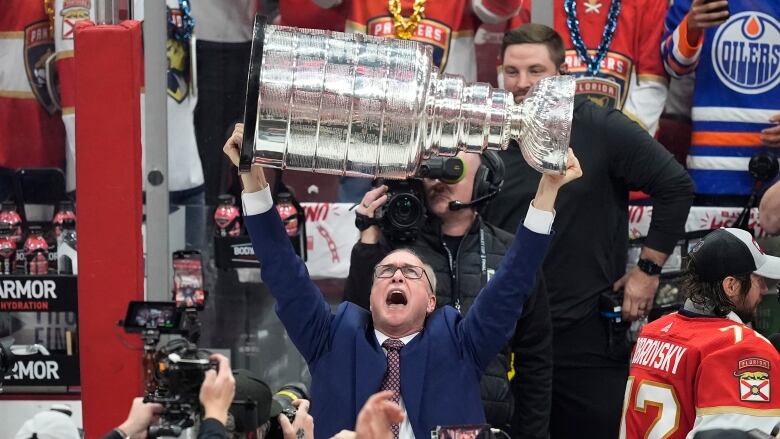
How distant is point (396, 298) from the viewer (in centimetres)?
373

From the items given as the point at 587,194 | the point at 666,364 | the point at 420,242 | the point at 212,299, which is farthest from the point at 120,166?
the point at 666,364

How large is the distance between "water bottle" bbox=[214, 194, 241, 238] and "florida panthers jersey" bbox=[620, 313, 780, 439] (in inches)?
85.0

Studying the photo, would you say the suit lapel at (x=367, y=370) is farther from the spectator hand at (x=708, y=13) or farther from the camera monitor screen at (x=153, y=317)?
the spectator hand at (x=708, y=13)

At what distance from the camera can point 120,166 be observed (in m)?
5.16

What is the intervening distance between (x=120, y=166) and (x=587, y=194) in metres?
1.85

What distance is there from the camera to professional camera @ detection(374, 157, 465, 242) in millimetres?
4219

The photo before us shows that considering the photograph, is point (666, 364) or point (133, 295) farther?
point (133, 295)

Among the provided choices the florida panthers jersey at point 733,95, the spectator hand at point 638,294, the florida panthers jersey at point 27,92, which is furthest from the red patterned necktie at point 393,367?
the florida panthers jersey at point 27,92

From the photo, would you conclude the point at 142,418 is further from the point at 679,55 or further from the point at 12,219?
the point at 679,55

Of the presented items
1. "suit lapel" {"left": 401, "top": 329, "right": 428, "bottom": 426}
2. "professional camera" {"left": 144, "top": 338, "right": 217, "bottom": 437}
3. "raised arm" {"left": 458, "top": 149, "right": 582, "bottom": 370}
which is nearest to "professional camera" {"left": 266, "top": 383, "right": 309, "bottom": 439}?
"suit lapel" {"left": 401, "top": 329, "right": 428, "bottom": 426}

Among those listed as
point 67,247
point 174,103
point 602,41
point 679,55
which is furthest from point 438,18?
point 67,247

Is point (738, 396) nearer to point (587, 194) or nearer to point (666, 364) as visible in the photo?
point (666, 364)

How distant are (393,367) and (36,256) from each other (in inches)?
94.8

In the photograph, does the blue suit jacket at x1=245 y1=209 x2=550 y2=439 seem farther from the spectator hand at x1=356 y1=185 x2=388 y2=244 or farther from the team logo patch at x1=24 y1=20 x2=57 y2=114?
the team logo patch at x1=24 y1=20 x2=57 y2=114
